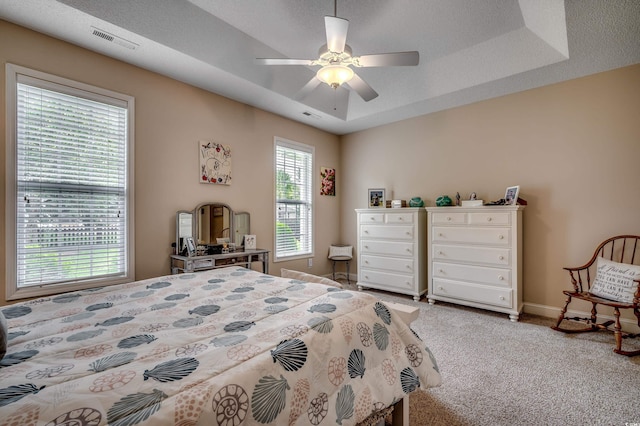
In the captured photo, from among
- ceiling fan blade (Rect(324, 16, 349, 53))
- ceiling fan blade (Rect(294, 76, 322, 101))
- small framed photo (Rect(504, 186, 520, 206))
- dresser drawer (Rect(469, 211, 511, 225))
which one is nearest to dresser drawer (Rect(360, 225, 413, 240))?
dresser drawer (Rect(469, 211, 511, 225))

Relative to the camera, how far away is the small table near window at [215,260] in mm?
2998

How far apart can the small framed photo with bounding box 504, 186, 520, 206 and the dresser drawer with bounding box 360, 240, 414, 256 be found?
124 cm

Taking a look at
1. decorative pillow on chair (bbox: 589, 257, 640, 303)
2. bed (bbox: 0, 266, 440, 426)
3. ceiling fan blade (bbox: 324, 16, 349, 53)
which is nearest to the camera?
bed (bbox: 0, 266, 440, 426)

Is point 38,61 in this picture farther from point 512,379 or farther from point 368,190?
point 512,379

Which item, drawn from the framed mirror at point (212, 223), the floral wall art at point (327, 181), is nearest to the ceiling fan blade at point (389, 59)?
the framed mirror at point (212, 223)

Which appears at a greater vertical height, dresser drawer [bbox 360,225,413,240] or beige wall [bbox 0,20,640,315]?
beige wall [bbox 0,20,640,315]

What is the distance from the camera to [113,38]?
8.10 ft

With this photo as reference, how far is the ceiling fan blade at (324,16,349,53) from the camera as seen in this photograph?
1857 millimetres

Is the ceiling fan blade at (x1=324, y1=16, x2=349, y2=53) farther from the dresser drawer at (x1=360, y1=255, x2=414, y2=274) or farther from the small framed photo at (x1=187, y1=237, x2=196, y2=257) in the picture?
the dresser drawer at (x1=360, y1=255, x2=414, y2=274)

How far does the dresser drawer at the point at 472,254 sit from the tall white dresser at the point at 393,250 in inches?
12.1

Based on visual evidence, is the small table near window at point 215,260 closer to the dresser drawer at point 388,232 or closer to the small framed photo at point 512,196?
the dresser drawer at point 388,232

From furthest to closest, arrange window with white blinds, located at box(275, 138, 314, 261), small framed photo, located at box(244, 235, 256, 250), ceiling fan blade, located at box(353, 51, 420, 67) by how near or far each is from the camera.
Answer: window with white blinds, located at box(275, 138, 314, 261), small framed photo, located at box(244, 235, 256, 250), ceiling fan blade, located at box(353, 51, 420, 67)

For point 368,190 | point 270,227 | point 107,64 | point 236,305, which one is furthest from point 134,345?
point 368,190

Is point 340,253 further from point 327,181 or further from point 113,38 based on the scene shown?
point 113,38
